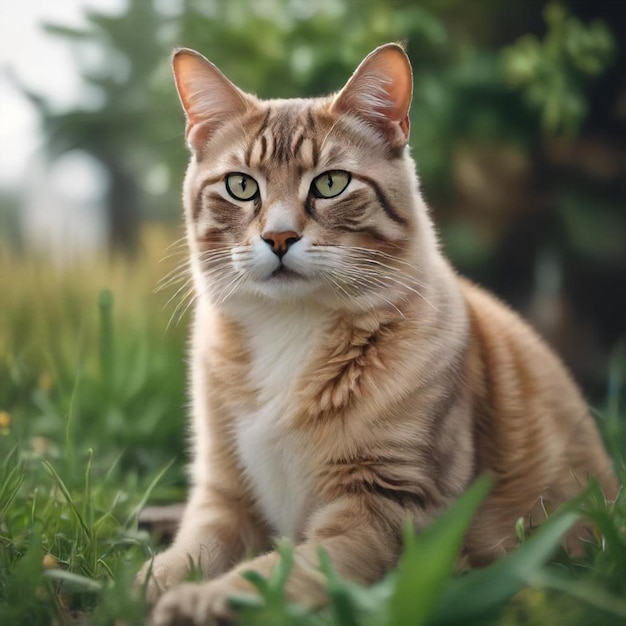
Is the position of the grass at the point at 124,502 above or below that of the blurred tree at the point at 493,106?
below

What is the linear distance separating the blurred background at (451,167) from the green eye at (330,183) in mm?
1748

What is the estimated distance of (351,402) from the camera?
207 centimetres

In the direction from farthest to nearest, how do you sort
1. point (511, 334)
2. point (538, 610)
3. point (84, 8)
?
point (84, 8), point (511, 334), point (538, 610)

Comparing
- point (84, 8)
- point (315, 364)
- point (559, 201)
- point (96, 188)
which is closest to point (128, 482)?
point (315, 364)

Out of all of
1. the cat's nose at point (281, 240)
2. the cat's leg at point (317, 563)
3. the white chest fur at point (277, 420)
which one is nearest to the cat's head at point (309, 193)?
the cat's nose at point (281, 240)

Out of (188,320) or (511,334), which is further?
(188,320)

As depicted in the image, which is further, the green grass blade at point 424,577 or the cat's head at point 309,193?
the cat's head at point 309,193

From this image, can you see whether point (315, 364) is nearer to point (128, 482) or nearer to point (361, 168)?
point (361, 168)

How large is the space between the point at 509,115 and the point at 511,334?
7.38 ft

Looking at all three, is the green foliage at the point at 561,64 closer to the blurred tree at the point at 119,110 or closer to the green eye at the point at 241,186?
the blurred tree at the point at 119,110

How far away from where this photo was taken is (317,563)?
1758mm

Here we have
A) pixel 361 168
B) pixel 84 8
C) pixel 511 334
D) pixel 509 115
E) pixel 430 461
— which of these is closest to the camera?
pixel 430 461

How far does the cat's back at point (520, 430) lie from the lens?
2.24 metres

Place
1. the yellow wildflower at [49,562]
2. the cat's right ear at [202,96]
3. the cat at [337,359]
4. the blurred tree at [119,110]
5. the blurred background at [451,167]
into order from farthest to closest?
the blurred tree at [119,110] → the blurred background at [451,167] → the cat's right ear at [202,96] → the cat at [337,359] → the yellow wildflower at [49,562]
